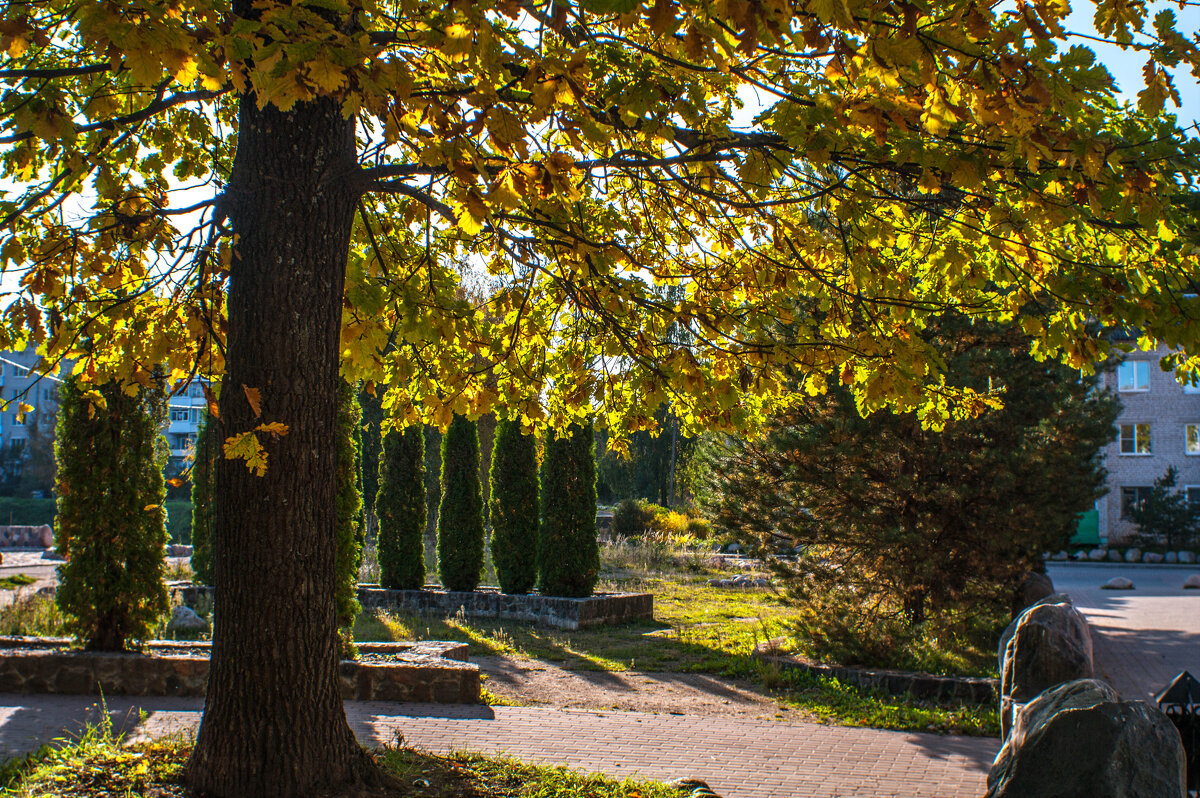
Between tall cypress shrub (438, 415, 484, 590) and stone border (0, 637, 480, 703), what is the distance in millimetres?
7808

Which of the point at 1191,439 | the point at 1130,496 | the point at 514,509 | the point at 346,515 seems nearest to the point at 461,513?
the point at 514,509

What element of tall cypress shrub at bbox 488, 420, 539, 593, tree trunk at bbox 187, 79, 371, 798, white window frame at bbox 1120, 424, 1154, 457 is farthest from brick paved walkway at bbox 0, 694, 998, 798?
white window frame at bbox 1120, 424, 1154, 457

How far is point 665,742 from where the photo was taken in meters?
6.57

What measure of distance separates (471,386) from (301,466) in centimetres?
172

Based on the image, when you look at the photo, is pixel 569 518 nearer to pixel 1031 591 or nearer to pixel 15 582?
pixel 1031 591

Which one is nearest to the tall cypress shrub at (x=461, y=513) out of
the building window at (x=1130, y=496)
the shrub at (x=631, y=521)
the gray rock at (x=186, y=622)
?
the gray rock at (x=186, y=622)

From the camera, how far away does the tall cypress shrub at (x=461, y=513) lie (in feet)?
52.4

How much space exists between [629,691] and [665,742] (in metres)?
2.82

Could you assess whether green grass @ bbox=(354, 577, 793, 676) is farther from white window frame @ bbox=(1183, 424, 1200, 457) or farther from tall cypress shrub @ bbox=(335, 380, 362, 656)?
white window frame @ bbox=(1183, 424, 1200, 457)

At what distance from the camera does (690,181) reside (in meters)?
5.00

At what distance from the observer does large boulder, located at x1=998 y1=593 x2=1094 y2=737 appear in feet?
19.5

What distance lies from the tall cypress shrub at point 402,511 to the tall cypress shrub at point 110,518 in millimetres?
7595

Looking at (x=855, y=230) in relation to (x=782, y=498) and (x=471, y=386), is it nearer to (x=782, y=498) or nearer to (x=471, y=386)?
(x=471, y=386)

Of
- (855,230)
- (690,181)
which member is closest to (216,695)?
(690,181)
